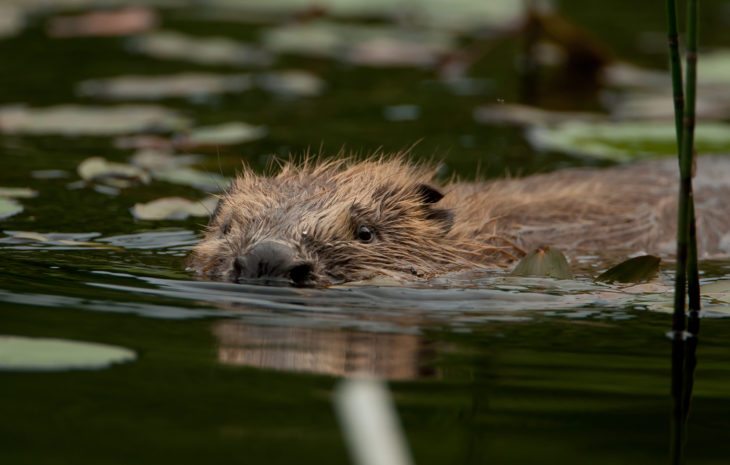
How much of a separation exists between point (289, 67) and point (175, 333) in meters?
8.00

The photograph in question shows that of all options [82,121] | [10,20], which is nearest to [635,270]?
[82,121]

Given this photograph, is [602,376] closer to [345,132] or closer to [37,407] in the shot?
[37,407]

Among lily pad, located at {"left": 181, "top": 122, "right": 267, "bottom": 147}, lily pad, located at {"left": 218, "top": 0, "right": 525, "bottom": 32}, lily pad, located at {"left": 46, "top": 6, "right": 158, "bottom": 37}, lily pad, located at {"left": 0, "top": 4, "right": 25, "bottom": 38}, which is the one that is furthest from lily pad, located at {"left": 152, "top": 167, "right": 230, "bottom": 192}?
lily pad, located at {"left": 218, "top": 0, "right": 525, "bottom": 32}

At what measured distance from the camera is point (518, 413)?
3693 mm

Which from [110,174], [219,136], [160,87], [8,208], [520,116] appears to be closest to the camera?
[8,208]

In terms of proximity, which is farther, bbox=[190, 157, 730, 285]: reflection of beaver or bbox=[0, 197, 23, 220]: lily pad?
bbox=[0, 197, 23, 220]: lily pad

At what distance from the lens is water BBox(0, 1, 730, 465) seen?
3338mm

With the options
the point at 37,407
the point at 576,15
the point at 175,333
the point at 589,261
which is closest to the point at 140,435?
the point at 37,407

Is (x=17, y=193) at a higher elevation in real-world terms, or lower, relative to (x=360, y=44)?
lower

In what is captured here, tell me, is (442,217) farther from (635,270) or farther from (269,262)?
(269,262)

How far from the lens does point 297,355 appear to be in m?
4.26

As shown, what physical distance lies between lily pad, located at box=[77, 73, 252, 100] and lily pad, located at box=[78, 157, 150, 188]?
106 inches

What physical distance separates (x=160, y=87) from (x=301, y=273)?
586 cm

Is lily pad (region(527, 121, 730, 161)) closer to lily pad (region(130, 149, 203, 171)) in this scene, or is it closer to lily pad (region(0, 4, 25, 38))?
lily pad (region(130, 149, 203, 171))
